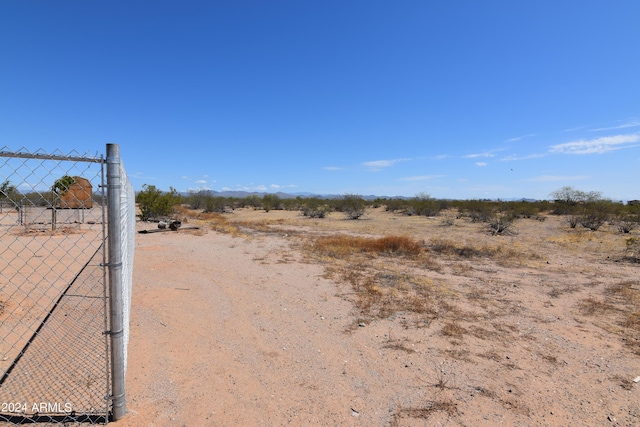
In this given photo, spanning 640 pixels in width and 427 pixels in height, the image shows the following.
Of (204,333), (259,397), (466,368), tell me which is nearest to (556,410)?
(466,368)

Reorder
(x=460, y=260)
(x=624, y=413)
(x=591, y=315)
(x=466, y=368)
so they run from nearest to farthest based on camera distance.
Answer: (x=624, y=413) < (x=466, y=368) < (x=591, y=315) < (x=460, y=260)

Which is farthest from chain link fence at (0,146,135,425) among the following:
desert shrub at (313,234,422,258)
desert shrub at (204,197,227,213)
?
desert shrub at (204,197,227,213)

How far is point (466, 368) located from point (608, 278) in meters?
7.75

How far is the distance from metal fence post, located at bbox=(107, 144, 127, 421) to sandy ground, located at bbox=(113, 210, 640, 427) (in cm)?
32

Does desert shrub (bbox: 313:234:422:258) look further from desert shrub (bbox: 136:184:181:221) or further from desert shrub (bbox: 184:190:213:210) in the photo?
desert shrub (bbox: 184:190:213:210)

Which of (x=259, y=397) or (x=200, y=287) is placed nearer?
(x=259, y=397)

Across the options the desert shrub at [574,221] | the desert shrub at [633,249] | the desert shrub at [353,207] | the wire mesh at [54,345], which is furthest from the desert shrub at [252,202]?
the wire mesh at [54,345]

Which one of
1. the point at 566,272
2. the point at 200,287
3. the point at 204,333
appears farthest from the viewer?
the point at 566,272

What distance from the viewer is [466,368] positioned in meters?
4.16

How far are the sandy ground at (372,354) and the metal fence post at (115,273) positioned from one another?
321 mm

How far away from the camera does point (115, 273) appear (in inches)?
100

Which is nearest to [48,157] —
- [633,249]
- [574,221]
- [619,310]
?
[619,310]

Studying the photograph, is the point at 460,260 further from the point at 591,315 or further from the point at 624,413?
the point at 624,413

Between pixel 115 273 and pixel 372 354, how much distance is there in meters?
3.34
